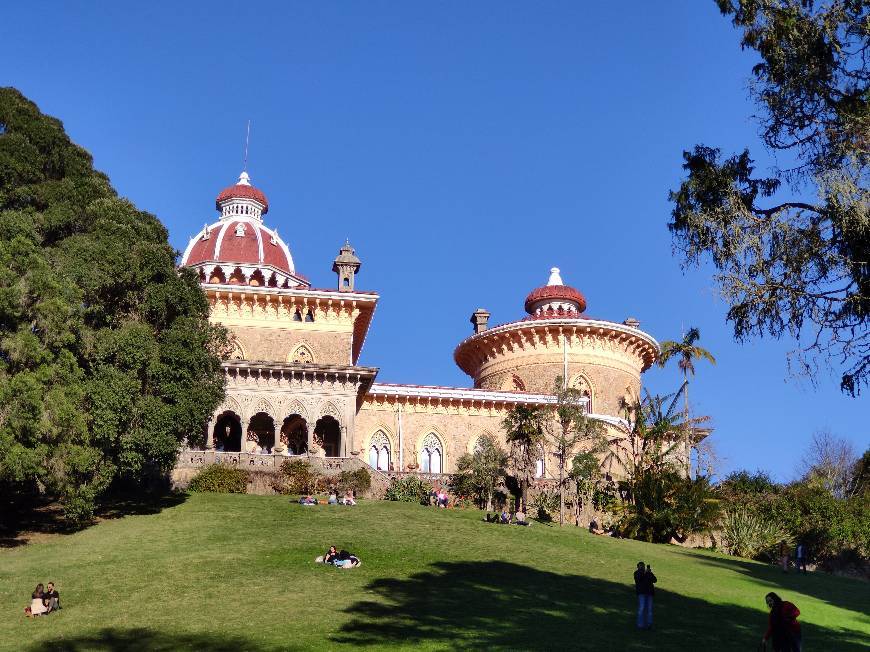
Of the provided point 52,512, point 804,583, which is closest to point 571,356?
point 804,583

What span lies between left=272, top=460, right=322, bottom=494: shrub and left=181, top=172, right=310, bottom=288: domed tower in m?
15.0

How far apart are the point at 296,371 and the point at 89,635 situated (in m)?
22.5

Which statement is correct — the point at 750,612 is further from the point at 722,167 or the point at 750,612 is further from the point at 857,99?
the point at 857,99

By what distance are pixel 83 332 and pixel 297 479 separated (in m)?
10.3

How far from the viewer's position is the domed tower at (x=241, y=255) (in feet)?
160

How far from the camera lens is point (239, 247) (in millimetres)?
51031

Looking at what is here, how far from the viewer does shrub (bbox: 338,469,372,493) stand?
34031 millimetres

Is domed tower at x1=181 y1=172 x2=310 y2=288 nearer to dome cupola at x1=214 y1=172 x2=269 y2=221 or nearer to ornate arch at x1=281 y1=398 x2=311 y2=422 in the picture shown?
dome cupola at x1=214 y1=172 x2=269 y2=221

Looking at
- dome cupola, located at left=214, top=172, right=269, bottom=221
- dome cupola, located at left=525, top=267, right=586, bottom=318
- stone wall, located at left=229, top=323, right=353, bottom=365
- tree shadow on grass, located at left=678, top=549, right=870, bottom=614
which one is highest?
dome cupola, located at left=214, top=172, right=269, bottom=221

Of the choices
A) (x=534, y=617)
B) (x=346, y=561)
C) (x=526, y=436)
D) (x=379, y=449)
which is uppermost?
(x=526, y=436)

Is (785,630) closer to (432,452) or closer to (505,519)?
(505,519)

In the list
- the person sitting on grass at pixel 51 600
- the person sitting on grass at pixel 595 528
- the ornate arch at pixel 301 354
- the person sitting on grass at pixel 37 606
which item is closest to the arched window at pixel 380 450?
the ornate arch at pixel 301 354

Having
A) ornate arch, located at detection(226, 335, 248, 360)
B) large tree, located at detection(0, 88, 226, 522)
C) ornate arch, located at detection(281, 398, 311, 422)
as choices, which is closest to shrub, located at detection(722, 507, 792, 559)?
ornate arch, located at detection(281, 398, 311, 422)

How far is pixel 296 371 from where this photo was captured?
3844 centimetres
